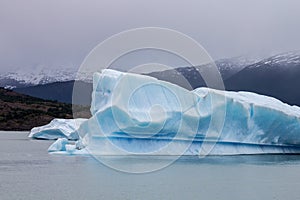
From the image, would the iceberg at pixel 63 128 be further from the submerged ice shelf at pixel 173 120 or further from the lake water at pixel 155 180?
the lake water at pixel 155 180

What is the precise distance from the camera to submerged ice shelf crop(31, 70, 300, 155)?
850 inches

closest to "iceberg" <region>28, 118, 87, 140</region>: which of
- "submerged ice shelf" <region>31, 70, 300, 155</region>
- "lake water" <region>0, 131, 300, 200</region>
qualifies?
"submerged ice shelf" <region>31, 70, 300, 155</region>

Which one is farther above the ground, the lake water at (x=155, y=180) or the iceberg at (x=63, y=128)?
the lake water at (x=155, y=180)

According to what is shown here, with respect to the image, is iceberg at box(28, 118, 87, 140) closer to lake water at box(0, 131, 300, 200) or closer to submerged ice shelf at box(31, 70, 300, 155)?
submerged ice shelf at box(31, 70, 300, 155)

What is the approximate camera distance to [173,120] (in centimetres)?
2219

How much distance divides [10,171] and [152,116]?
6.17 meters

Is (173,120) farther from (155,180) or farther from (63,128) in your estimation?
(63,128)

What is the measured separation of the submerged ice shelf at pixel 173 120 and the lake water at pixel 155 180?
2.63ft

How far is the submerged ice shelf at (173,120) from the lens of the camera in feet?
70.8

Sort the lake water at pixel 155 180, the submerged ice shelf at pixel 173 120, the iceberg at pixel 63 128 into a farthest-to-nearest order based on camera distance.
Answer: the iceberg at pixel 63 128 < the submerged ice shelf at pixel 173 120 < the lake water at pixel 155 180

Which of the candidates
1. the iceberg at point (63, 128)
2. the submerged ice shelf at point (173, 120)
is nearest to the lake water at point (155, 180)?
the submerged ice shelf at point (173, 120)

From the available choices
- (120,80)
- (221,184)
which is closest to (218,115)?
(120,80)

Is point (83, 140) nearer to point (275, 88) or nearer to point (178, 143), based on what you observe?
point (178, 143)

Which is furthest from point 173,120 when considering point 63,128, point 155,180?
point 63,128
